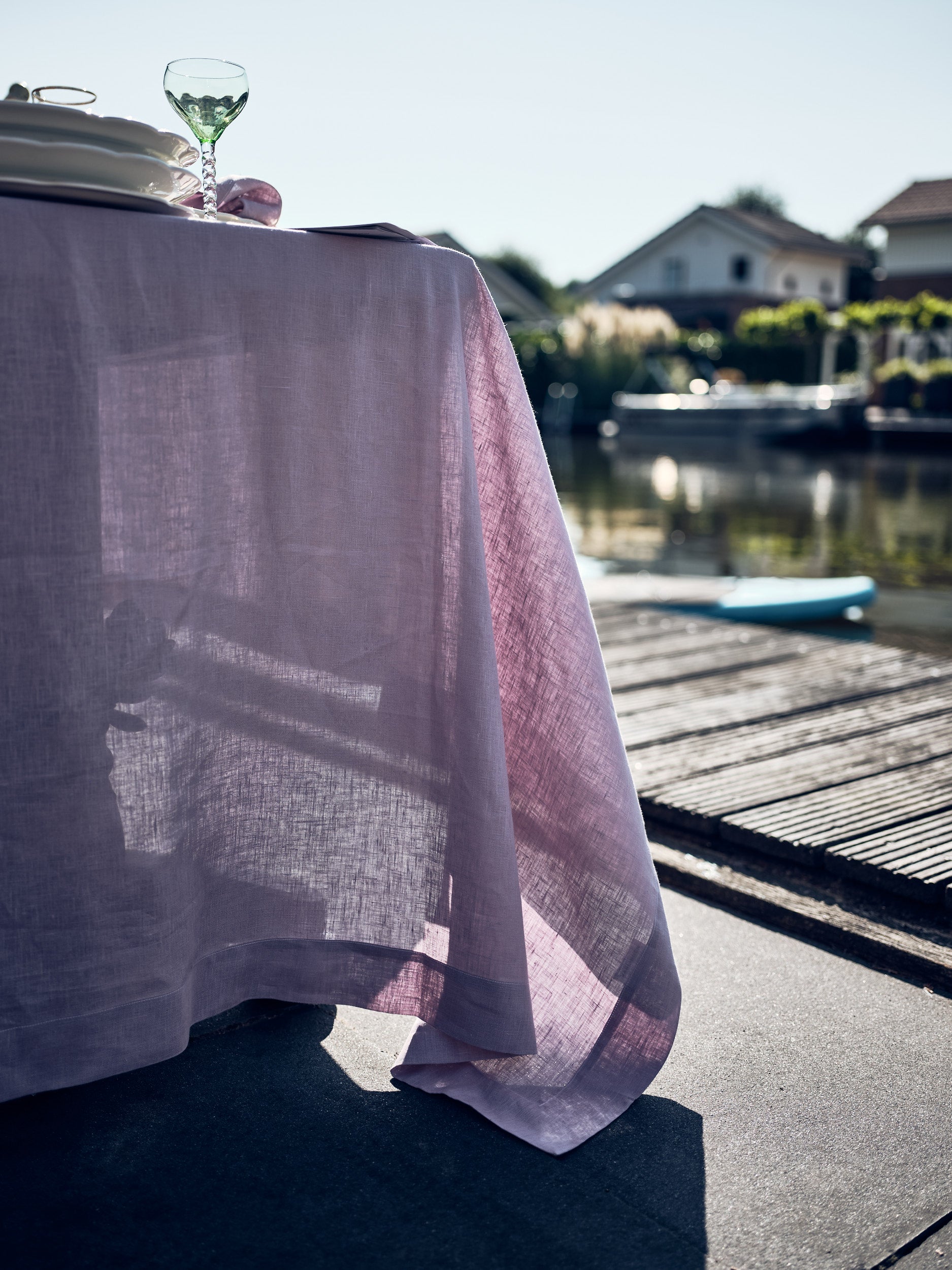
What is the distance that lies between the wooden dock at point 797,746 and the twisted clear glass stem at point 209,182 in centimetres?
146

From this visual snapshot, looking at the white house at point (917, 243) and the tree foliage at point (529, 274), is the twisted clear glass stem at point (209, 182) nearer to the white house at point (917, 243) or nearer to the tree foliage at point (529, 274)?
the white house at point (917, 243)

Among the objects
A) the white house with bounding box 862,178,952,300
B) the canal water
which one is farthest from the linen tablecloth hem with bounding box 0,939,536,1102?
the white house with bounding box 862,178,952,300

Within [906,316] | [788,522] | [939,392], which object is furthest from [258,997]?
[906,316]

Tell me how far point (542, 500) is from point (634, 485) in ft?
42.6

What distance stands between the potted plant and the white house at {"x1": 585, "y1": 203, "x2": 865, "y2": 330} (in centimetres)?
1328

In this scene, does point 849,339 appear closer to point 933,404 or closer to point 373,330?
point 933,404

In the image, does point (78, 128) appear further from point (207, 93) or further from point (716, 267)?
point (716, 267)

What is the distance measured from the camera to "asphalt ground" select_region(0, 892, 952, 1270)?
3.94 feet

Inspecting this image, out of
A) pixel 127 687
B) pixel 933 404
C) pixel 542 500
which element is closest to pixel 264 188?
pixel 542 500

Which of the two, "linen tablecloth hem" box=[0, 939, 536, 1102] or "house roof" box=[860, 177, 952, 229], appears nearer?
"linen tablecloth hem" box=[0, 939, 536, 1102]

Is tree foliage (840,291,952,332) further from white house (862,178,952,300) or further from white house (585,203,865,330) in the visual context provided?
white house (585,203,865,330)

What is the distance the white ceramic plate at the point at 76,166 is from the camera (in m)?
1.19

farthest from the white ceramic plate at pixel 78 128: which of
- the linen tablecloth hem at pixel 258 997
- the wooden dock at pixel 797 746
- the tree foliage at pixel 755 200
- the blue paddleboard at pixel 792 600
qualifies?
the tree foliage at pixel 755 200

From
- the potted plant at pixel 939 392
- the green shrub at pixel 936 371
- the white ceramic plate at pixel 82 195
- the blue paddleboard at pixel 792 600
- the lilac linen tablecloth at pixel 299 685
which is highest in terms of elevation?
the green shrub at pixel 936 371
